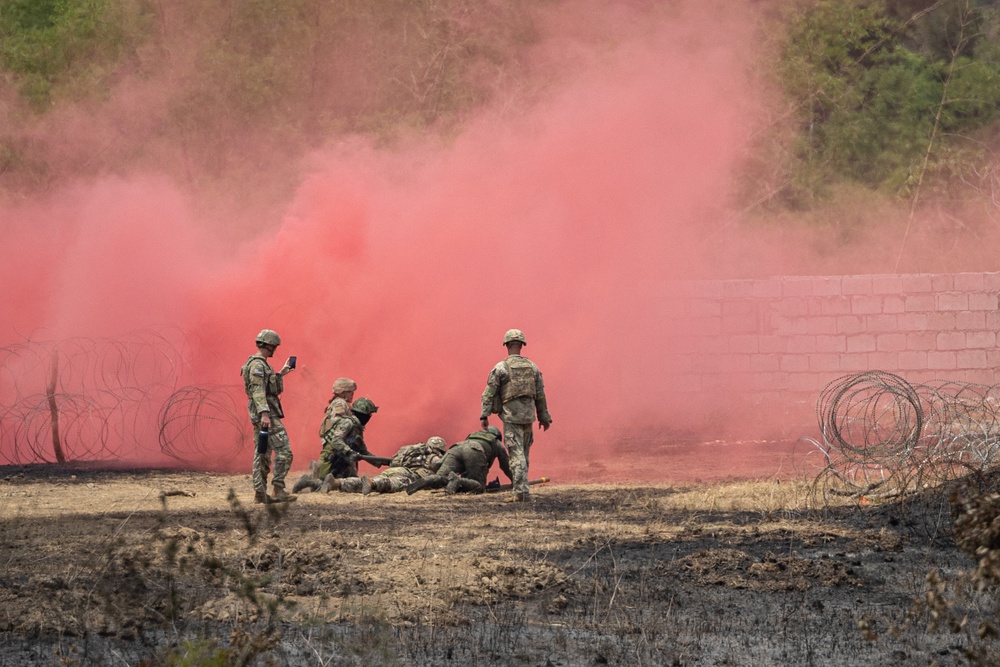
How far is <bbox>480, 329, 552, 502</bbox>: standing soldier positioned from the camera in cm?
1378

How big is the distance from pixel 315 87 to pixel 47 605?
24.4 metres

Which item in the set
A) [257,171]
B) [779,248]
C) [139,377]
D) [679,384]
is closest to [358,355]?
[139,377]

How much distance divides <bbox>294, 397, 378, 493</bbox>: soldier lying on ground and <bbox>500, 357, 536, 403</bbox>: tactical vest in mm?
1822

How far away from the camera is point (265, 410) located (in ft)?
43.1

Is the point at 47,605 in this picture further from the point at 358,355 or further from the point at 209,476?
the point at 358,355

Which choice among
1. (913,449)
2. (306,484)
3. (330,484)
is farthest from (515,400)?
(913,449)

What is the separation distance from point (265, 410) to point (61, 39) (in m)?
18.7

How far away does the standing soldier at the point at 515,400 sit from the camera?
1378cm

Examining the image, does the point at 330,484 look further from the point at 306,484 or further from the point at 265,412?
the point at 265,412

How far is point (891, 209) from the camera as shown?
2958cm

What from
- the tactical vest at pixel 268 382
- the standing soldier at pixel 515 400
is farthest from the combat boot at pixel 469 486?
the tactical vest at pixel 268 382

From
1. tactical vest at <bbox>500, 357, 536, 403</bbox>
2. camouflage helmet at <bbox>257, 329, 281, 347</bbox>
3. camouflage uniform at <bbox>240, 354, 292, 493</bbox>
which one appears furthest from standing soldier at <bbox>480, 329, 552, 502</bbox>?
camouflage helmet at <bbox>257, 329, 281, 347</bbox>

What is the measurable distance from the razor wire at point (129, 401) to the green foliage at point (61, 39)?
1024cm

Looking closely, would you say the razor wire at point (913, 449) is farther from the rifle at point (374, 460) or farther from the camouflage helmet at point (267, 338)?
the camouflage helmet at point (267, 338)
